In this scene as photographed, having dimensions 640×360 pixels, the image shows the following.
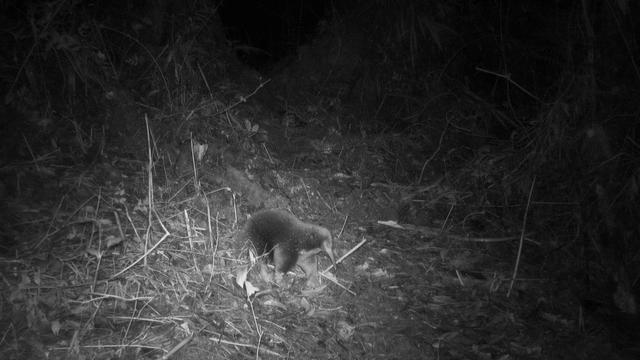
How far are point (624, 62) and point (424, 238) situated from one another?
2183 millimetres

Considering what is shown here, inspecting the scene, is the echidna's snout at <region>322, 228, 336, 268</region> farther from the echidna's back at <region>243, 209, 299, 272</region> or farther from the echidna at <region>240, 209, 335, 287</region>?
the echidna's back at <region>243, 209, 299, 272</region>

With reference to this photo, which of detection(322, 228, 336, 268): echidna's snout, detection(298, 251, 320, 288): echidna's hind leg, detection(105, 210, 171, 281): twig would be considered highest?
detection(105, 210, 171, 281): twig

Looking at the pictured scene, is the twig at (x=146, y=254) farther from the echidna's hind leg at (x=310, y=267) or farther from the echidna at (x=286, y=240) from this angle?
the echidna's hind leg at (x=310, y=267)

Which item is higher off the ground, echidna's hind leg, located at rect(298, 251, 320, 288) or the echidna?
the echidna

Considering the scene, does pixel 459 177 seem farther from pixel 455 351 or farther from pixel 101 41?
pixel 101 41

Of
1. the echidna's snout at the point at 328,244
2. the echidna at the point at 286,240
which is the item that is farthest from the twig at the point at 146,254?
the echidna's snout at the point at 328,244

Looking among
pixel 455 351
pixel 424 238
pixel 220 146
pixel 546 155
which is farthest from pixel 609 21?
pixel 220 146

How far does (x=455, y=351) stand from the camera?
10.6 feet

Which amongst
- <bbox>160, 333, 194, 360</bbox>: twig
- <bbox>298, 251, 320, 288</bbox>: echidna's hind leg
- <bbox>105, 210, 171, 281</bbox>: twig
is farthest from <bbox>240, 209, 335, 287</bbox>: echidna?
<bbox>160, 333, 194, 360</bbox>: twig

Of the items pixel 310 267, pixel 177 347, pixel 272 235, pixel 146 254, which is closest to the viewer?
pixel 177 347

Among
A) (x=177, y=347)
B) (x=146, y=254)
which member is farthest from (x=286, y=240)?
(x=177, y=347)

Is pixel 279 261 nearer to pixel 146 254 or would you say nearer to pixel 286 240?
pixel 286 240

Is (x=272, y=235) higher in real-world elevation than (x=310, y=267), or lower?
higher

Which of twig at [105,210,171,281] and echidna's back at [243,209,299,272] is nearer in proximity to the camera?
twig at [105,210,171,281]
